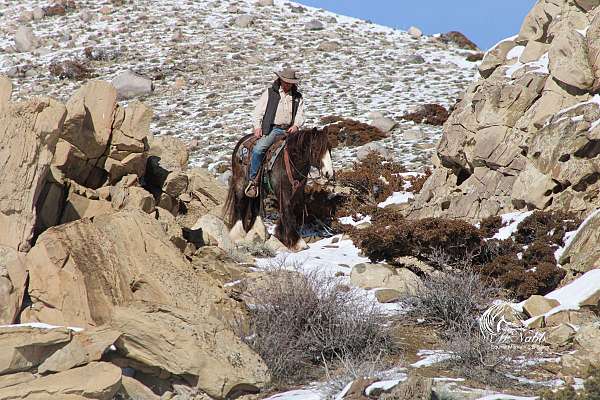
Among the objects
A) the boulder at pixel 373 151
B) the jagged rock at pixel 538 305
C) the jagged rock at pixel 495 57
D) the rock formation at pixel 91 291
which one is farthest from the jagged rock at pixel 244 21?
the jagged rock at pixel 538 305

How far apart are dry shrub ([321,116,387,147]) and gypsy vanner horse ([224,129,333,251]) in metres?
10.0

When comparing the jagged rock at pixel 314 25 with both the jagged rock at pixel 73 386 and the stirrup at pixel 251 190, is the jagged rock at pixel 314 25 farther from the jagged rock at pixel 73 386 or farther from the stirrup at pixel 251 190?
the jagged rock at pixel 73 386

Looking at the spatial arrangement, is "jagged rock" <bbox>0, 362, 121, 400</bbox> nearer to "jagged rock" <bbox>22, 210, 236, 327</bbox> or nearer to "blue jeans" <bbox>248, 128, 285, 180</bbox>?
"jagged rock" <bbox>22, 210, 236, 327</bbox>

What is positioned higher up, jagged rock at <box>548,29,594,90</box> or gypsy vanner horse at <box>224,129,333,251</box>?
jagged rock at <box>548,29,594,90</box>

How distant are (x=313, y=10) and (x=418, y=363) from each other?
44.0 metres

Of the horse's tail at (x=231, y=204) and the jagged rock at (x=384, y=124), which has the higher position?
the horse's tail at (x=231, y=204)

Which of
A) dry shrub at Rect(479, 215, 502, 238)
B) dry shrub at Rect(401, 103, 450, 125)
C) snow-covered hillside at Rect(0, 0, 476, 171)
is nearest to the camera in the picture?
dry shrub at Rect(479, 215, 502, 238)

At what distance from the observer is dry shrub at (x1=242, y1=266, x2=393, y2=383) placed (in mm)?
7988

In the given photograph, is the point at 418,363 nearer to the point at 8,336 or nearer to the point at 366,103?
the point at 8,336

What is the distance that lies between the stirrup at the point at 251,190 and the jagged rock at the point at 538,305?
21.8 ft

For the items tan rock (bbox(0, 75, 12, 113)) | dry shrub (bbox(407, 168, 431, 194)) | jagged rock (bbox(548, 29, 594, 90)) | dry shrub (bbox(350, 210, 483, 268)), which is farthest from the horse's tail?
tan rock (bbox(0, 75, 12, 113))

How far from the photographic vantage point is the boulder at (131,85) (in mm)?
35281

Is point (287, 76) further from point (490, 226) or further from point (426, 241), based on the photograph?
point (490, 226)

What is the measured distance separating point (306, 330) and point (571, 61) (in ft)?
23.6
